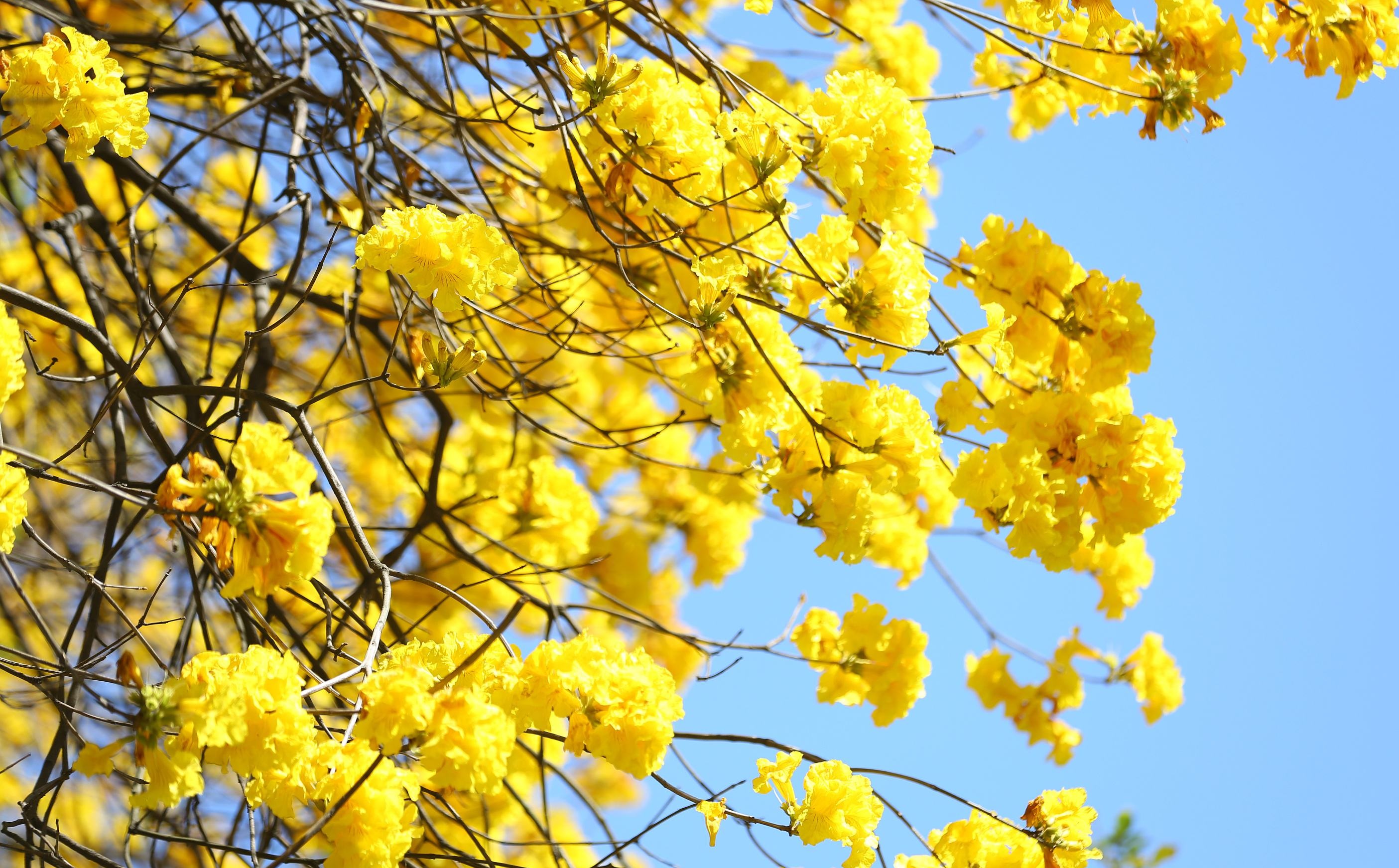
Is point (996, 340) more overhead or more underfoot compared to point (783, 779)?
more overhead

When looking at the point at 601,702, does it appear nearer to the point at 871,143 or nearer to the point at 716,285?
the point at 716,285

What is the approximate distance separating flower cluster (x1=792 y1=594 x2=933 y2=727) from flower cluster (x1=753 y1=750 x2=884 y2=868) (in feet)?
2.45

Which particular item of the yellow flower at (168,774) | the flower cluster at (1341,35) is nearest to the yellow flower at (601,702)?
the yellow flower at (168,774)

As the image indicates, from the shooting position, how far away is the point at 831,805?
202cm

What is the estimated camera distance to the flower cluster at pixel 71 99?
→ 6.34 feet

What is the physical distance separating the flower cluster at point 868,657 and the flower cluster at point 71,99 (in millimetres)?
1856

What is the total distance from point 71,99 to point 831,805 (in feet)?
5.80

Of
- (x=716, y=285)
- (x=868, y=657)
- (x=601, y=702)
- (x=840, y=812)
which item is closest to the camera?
(x=601, y=702)

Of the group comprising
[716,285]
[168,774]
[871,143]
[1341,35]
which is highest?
[1341,35]

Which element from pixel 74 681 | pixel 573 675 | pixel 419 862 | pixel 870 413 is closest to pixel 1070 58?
pixel 870 413

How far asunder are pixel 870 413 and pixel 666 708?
0.77m

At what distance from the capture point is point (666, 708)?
6.30 feet

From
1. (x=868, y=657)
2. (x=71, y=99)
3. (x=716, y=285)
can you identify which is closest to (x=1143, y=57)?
(x=716, y=285)

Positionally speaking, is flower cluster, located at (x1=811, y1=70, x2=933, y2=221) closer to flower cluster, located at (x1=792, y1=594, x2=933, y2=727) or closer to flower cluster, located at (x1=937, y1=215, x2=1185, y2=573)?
flower cluster, located at (x1=937, y1=215, x2=1185, y2=573)
